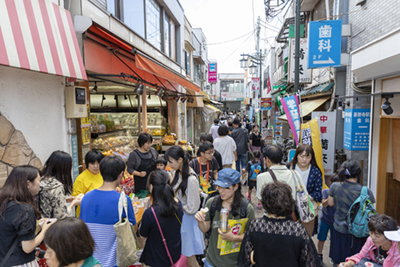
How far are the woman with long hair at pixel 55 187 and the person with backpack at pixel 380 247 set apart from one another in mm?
3313

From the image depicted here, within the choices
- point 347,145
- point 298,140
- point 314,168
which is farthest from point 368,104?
point 314,168

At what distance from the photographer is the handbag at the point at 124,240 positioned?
2.56 m

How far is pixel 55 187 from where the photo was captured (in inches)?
118

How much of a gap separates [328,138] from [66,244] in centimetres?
734

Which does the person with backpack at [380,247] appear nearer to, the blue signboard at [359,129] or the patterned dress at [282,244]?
the patterned dress at [282,244]

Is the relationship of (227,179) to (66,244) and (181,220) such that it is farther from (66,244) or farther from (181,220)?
(66,244)

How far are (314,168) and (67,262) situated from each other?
3.65 metres

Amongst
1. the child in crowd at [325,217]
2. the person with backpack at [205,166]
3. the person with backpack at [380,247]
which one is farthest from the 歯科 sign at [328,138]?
the person with backpack at [380,247]

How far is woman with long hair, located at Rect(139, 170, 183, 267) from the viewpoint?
9.30 ft

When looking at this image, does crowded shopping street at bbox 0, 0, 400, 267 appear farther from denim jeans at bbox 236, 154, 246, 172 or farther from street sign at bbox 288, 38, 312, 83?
street sign at bbox 288, 38, 312, 83

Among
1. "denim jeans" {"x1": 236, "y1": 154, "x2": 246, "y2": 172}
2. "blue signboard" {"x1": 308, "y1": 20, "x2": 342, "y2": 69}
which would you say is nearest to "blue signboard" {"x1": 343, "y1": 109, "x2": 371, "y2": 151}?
"blue signboard" {"x1": 308, "y1": 20, "x2": 342, "y2": 69}

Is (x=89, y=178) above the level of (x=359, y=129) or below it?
below

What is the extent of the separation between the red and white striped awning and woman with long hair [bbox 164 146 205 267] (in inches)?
85.3

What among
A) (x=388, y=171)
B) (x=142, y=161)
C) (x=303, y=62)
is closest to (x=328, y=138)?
(x=388, y=171)
